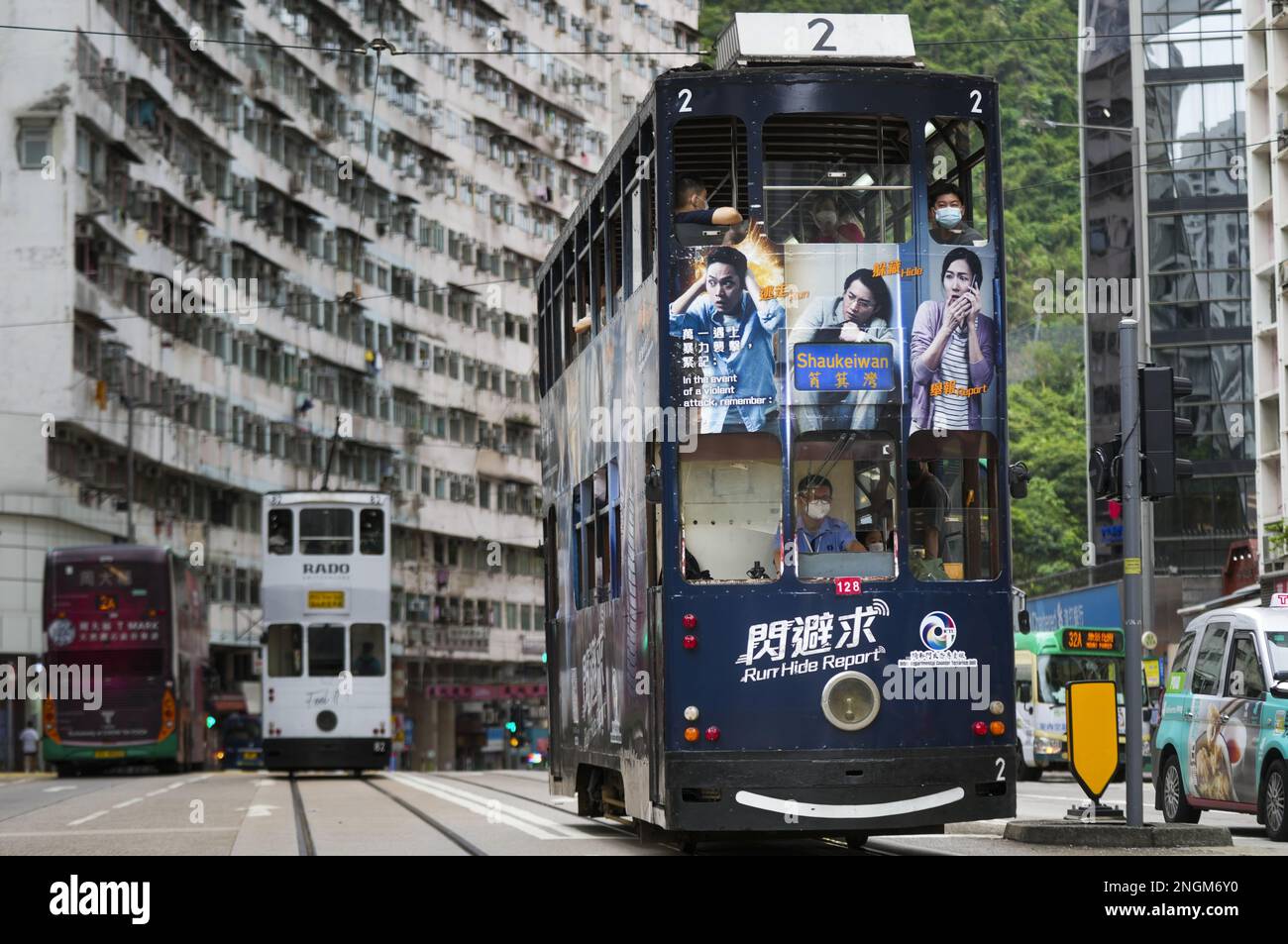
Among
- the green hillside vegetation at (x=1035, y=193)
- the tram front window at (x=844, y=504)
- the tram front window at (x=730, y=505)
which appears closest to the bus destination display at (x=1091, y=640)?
the tram front window at (x=844, y=504)

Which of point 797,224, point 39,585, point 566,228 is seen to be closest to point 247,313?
point 39,585

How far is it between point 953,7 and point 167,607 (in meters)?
52.5

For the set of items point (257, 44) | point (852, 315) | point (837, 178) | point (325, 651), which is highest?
point (257, 44)

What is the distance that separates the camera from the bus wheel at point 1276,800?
18422 mm

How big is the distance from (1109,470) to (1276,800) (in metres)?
3.00

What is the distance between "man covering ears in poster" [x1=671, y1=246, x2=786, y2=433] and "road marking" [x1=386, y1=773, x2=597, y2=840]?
5.61m

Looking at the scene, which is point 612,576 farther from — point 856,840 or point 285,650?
point 285,650

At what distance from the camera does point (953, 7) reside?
8812cm

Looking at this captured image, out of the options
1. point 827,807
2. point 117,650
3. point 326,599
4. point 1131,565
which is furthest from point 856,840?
point 117,650

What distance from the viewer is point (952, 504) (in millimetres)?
14992

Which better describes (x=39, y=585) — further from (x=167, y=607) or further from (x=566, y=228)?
(x=566, y=228)

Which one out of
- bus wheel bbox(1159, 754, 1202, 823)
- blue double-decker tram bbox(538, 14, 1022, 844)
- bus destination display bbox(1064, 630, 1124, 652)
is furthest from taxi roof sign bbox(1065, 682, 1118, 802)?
bus destination display bbox(1064, 630, 1124, 652)
